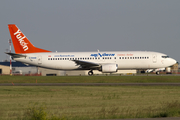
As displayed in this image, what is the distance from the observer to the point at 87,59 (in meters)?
51.2

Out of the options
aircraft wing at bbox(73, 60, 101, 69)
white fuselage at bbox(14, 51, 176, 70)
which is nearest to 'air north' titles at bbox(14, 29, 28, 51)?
white fuselage at bbox(14, 51, 176, 70)

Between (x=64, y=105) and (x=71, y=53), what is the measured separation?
33.6 m

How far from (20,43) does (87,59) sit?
12690 mm

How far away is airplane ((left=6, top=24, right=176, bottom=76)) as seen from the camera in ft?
165

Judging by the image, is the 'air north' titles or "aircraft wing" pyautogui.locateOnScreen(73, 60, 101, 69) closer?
"aircraft wing" pyautogui.locateOnScreen(73, 60, 101, 69)

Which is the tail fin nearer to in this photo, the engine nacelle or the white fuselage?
the white fuselage

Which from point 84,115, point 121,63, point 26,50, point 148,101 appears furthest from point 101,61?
point 84,115

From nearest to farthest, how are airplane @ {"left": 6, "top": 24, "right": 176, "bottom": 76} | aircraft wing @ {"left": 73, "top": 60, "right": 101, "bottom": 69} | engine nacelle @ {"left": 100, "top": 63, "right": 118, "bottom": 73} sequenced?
1. engine nacelle @ {"left": 100, "top": 63, "right": 118, "bottom": 73}
2. aircraft wing @ {"left": 73, "top": 60, "right": 101, "bottom": 69}
3. airplane @ {"left": 6, "top": 24, "right": 176, "bottom": 76}

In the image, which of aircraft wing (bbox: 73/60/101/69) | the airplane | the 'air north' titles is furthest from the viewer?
the 'air north' titles

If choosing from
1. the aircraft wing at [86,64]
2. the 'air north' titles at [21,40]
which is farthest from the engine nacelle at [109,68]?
the 'air north' titles at [21,40]

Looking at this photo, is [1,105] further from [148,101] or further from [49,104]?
[148,101]

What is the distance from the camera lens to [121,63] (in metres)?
50.2

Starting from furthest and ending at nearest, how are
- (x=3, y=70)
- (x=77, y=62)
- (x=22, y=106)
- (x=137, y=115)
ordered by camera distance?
(x=3, y=70) → (x=77, y=62) → (x=22, y=106) → (x=137, y=115)

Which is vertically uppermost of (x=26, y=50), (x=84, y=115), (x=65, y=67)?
(x=26, y=50)
